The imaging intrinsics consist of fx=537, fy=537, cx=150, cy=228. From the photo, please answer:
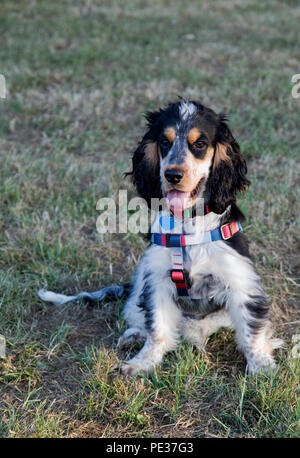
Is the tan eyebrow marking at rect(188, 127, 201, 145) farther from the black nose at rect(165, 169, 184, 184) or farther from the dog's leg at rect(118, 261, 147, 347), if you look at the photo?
the dog's leg at rect(118, 261, 147, 347)

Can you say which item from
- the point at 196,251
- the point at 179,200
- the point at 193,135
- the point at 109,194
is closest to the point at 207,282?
the point at 196,251

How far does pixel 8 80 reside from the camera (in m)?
8.19

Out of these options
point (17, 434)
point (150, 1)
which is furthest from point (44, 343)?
point (150, 1)

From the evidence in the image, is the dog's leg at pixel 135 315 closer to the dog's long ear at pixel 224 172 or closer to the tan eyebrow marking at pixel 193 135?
the dog's long ear at pixel 224 172

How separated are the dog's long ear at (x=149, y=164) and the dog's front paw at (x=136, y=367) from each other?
108 centimetres

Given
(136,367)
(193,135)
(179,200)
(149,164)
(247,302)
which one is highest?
(193,135)

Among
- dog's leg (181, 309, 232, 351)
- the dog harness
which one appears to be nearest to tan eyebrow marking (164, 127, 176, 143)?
the dog harness

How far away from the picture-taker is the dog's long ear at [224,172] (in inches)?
132

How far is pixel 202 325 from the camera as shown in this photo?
362 cm

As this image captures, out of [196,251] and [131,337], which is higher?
[196,251]

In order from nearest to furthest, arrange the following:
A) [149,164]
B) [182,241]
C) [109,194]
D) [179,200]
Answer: [179,200] → [182,241] → [149,164] → [109,194]

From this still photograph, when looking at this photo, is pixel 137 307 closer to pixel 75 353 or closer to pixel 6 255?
pixel 75 353

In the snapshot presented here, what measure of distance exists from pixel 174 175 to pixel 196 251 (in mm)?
532

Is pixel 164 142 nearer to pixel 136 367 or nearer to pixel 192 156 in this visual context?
pixel 192 156
